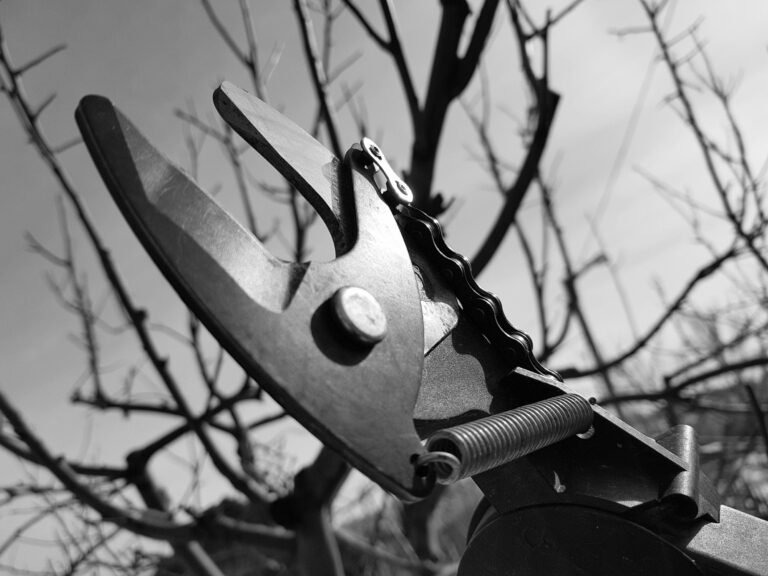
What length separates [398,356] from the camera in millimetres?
912

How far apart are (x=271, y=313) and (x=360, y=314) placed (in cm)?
12

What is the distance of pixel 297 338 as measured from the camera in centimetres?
83

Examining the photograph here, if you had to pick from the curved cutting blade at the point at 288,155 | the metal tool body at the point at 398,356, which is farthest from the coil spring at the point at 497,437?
the curved cutting blade at the point at 288,155

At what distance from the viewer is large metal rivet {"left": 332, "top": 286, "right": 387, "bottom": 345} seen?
87 centimetres

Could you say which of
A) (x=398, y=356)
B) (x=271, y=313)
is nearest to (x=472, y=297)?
(x=398, y=356)

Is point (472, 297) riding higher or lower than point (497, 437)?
higher

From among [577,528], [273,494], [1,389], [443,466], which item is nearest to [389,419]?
[443,466]

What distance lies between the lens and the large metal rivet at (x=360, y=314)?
870mm

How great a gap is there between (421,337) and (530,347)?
0.26 m

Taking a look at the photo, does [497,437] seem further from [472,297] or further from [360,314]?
[472,297]

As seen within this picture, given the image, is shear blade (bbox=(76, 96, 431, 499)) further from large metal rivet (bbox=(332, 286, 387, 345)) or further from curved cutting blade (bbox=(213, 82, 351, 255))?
curved cutting blade (bbox=(213, 82, 351, 255))

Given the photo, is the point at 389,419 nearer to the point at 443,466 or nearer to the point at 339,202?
the point at 443,466

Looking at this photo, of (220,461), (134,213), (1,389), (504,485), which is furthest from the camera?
(220,461)

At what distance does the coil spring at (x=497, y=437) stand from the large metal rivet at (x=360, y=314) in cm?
13
